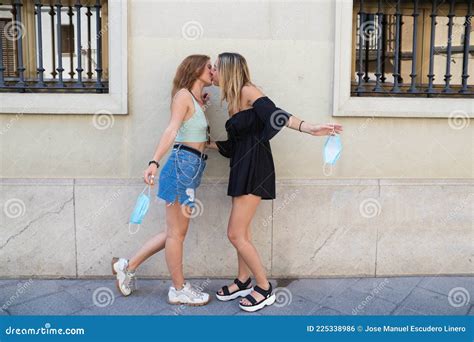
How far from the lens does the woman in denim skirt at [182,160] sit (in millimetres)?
3648

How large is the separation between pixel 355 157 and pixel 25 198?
3113 mm

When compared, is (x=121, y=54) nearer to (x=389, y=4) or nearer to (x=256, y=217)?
(x=256, y=217)

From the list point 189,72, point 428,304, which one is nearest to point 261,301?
point 428,304

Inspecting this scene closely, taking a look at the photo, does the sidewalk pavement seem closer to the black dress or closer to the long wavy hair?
the black dress

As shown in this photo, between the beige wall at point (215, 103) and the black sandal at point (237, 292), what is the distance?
3.34ft

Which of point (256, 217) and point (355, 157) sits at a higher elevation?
point (355, 157)

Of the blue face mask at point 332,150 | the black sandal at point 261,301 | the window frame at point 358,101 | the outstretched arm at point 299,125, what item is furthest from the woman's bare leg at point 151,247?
the window frame at point 358,101

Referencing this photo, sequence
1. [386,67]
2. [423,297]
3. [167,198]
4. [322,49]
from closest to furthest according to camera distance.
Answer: [167,198], [423,297], [322,49], [386,67]

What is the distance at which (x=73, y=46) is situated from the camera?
4.52 meters

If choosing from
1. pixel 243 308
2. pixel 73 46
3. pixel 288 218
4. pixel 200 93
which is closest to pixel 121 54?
pixel 73 46

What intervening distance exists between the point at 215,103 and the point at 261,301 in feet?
5.95

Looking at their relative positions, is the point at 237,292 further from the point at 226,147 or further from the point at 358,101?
the point at 358,101

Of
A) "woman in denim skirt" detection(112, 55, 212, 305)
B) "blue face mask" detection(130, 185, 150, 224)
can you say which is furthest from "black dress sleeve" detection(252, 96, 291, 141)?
"blue face mask" detection(130, 185, 150, 224)

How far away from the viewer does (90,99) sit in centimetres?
434
